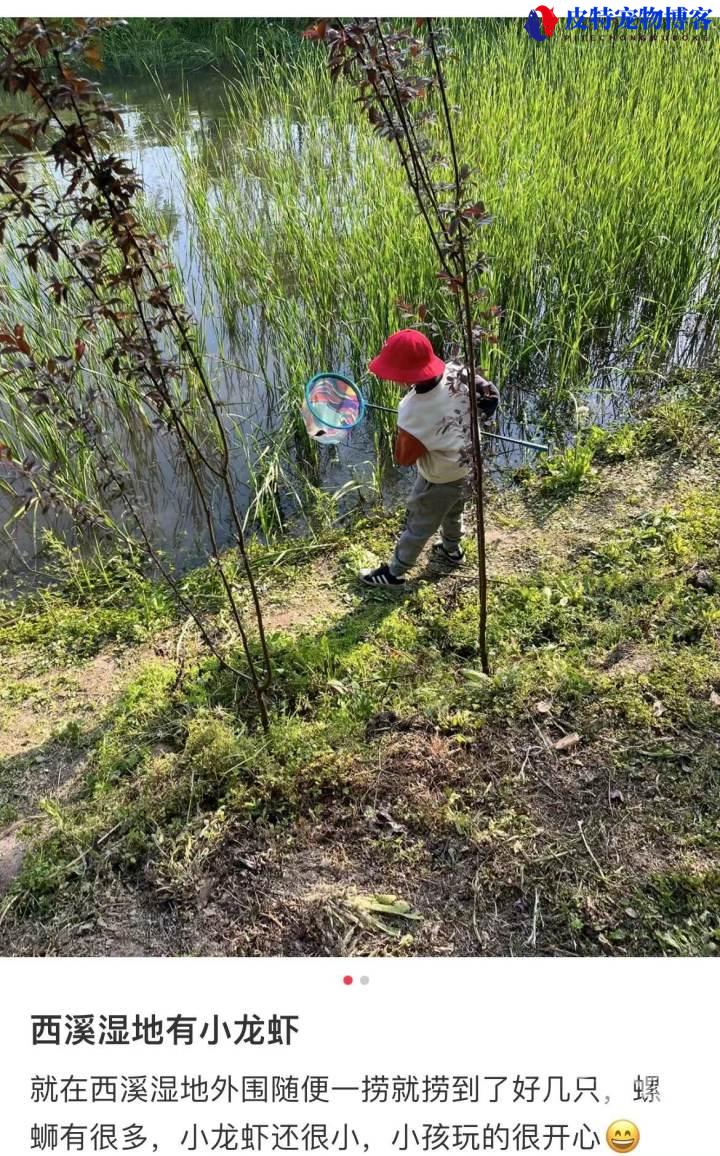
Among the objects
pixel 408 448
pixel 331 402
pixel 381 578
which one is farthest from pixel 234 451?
pixel 408 448

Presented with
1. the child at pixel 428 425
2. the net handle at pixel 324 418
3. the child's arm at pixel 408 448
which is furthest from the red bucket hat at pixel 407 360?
the net handle at pixel 324 418

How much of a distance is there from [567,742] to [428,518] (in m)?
1.00

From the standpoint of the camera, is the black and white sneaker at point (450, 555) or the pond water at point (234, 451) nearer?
the black and white sneaker at point (450, 555)

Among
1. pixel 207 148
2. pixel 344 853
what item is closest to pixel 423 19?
pixel 344 853

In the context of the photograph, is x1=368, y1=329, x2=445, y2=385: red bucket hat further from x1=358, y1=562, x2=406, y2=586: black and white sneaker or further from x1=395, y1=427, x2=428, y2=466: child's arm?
x1=358, y1=562, x2=406, y2=586: black and white sneaker

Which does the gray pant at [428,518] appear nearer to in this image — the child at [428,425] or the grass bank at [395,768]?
the child at [428,425]

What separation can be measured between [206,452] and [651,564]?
245 cm

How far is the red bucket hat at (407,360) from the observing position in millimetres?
2396

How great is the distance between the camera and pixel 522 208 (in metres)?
4.33

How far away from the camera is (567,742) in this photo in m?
2.26

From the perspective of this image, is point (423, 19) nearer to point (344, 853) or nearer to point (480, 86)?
point (344, 853)

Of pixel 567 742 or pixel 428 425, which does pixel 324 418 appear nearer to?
pixel 428 425

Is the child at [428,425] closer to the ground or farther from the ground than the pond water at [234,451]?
farther from the ground
